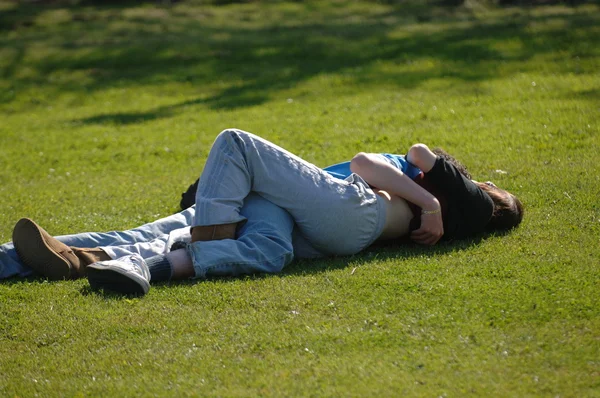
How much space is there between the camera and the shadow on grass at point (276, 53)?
1415cm

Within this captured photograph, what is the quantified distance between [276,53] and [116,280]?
496 inches

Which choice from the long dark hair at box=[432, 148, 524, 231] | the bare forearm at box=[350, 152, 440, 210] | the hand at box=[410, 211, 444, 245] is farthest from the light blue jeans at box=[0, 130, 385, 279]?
the long dark hair at box=[432, 148, 524, 231]

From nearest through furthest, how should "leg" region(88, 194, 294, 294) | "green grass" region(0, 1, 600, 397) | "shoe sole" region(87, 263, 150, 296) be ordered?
"green grass" region(0, 1, 600, 397) < "shoe sole" region(87, 263, 150, 296) < "leg" region(88, 194, 294, 294)

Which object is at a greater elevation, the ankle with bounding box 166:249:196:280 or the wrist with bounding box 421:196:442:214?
the wrist with bounding box 421:196:442:214

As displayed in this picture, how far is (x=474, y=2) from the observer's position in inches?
861

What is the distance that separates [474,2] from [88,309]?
19.1 metres

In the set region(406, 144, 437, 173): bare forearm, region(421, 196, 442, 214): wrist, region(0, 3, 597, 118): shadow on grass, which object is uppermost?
region(406, 144, 437, 173): bare forearm

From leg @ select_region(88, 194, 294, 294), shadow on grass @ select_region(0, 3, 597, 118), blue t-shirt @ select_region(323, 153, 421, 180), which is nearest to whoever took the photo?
leg @ select_region(88, 194, 294, 294)

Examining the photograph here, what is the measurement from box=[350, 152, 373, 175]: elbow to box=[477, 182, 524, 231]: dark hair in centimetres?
91

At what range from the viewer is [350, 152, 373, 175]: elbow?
5535mm

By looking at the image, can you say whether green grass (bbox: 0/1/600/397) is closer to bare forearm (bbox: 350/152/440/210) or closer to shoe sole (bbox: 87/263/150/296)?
shoe sole (bbox: 87/263/150/296)

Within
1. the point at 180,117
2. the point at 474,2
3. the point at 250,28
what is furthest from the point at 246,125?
the point at 474,2

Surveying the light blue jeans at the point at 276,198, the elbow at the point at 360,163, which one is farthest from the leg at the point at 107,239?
the elbow at the point at 360,163

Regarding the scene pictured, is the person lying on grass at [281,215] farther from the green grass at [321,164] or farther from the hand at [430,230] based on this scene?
the green grass at [321,164]
